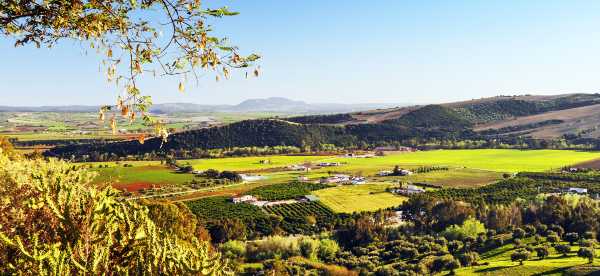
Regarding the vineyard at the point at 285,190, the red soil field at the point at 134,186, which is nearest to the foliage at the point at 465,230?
the vineyard at the point at 285,190

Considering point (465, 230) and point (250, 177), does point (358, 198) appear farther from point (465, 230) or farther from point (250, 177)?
point (250, 177)

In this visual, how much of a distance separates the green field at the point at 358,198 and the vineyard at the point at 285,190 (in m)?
3.19

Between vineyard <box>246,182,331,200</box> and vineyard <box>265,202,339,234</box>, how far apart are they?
769 centimetres

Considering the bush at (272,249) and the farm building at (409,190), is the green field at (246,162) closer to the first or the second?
the farm building at (409,190)

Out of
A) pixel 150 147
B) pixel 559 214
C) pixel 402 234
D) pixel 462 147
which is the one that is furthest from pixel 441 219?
pixel 150 147

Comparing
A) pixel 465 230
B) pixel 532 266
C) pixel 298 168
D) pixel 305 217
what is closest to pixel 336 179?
pixel 298 168

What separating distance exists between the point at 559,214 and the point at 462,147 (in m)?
112

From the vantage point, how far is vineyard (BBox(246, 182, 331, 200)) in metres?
104

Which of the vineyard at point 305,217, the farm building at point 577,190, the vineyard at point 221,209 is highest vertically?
the farm building at point 577,190

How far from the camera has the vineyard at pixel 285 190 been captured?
104 m

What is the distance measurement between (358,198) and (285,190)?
728 inches

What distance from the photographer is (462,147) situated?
595 feet

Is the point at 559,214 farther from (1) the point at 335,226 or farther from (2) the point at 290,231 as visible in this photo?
(2) the point at 290,231

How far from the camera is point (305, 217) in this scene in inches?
3371
